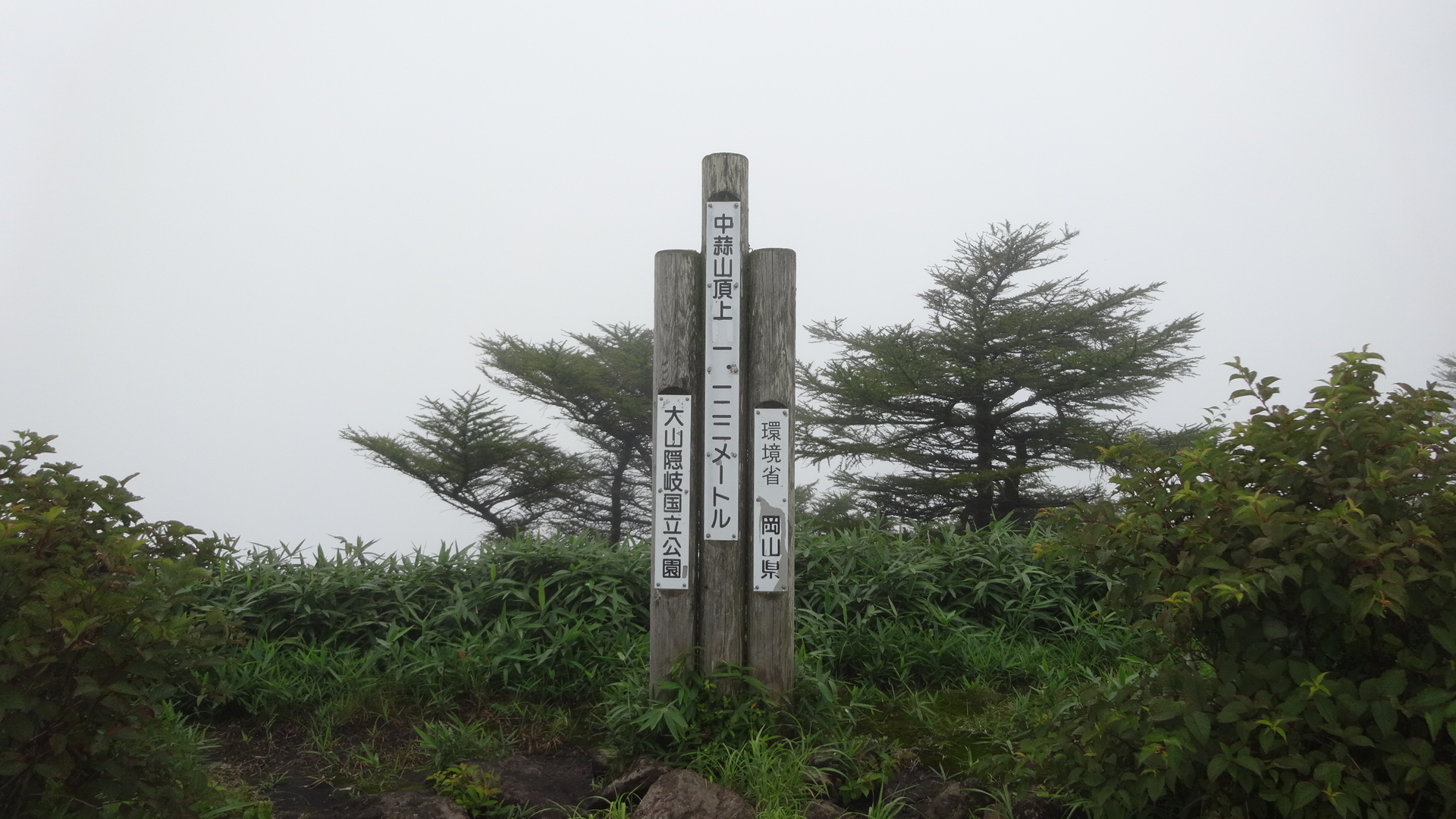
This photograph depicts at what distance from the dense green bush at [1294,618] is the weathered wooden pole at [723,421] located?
4.96ft

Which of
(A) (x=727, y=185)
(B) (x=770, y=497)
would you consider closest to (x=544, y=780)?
(B) (x=770, y=497)

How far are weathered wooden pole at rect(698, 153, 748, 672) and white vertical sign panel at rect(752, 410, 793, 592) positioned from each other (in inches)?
2.8

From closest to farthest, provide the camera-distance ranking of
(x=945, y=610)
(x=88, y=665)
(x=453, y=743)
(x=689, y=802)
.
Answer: (x=88, y=665), (x=689, y=802), (x=453, y=743), (x=945, y=610)

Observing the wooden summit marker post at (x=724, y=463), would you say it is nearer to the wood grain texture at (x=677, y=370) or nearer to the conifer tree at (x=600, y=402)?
the wood grain texture at (x=677, y=370)

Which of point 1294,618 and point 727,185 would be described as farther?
point 727,185

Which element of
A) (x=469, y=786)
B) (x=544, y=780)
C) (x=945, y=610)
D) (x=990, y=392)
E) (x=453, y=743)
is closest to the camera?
(x=469, y=786)

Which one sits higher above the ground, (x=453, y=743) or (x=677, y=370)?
(x=677, y=370)

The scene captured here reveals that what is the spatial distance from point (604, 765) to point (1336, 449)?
2875 millimetres

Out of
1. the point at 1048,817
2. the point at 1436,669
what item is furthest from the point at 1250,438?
the point at 1048,817

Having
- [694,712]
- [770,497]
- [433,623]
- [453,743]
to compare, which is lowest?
[453,743]

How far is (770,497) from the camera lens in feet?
13.1

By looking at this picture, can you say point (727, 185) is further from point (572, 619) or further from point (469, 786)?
point (469, 786)

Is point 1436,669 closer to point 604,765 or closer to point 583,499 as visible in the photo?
point 604,765

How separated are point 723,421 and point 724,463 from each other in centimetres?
18
